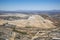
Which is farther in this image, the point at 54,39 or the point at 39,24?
the point at 39,24

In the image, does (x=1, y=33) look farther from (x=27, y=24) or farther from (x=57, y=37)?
(x=27, y=24)

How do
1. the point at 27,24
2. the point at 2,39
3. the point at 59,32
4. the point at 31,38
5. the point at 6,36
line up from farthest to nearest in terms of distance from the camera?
the point at 27,24
the point at 59,32
the point at 31,38
the point at 6,36
the point at 2,39

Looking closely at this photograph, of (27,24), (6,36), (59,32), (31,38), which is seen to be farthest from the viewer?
(27,24)

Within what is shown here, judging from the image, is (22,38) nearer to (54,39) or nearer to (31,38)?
(31,38)

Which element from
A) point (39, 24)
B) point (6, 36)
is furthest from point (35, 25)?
point (6, 36)

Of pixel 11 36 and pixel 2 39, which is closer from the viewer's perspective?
pixel 2 39

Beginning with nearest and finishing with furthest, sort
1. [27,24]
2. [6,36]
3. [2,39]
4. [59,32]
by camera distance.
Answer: [2,39]
[6,36]
[59,32]
[27,24]

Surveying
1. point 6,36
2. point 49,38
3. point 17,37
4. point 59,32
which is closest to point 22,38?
point 17,37

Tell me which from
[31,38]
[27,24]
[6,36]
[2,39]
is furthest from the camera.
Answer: [27,24]
